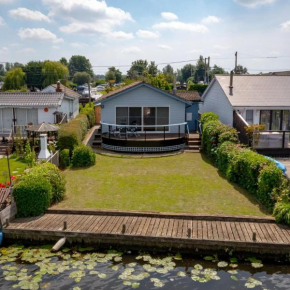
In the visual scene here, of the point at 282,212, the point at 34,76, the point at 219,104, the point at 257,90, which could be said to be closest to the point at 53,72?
the point at 34,76

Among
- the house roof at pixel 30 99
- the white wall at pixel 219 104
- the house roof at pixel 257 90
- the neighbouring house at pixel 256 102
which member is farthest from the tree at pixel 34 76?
the neighbouring house at pixel 256 102

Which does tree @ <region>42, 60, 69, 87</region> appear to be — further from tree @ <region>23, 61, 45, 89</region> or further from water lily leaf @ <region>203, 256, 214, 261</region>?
water lily leaf @ <region>203, 256, 214, 261</region>

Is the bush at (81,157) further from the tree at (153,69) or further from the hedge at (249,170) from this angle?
the tree at (153,69)

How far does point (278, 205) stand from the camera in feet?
36.8

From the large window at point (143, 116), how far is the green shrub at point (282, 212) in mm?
13345

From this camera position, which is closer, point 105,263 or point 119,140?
point 105,263

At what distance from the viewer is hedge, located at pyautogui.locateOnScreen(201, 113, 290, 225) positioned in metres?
11.4

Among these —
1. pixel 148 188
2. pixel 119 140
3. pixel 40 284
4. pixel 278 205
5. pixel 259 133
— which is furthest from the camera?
pixel 119 140

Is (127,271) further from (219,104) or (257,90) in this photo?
(219,104)

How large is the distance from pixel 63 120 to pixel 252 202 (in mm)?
17240

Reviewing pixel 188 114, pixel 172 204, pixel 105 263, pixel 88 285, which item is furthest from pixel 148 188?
pixel 188 114

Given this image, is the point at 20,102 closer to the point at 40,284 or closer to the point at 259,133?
the point at 259,133

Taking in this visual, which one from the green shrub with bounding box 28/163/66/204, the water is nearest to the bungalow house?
the green shrub with bounding box 28/163/66/204

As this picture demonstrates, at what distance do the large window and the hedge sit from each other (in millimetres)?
4261
